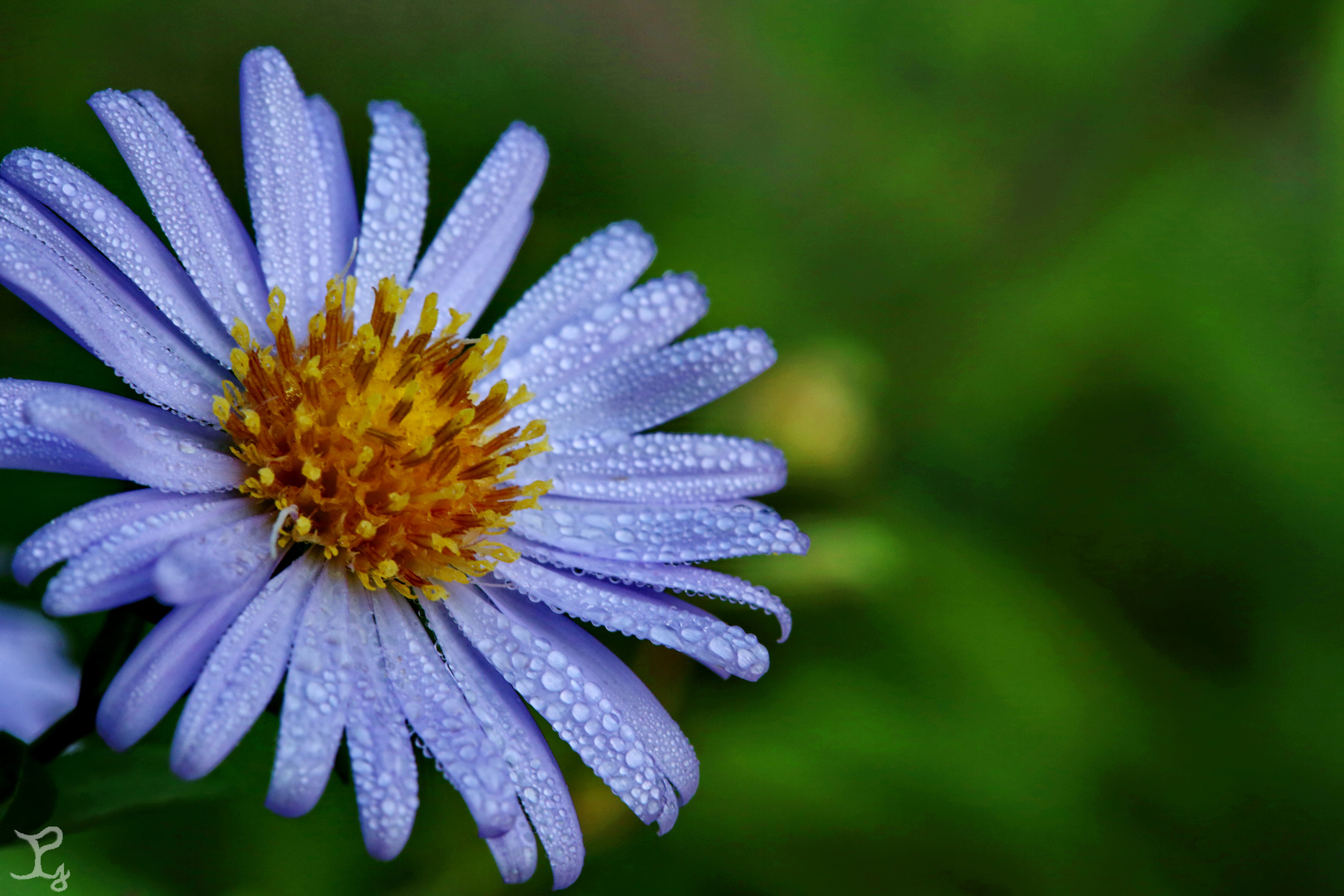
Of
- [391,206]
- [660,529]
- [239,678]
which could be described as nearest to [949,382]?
[660,529]

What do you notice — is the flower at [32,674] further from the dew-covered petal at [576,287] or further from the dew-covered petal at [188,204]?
the dew-covered petal at [576,287]

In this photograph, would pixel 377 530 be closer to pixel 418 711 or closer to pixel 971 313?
pixel 418 711

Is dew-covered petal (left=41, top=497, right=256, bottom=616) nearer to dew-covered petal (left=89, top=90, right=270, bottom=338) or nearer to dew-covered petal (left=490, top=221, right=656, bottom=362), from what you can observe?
dew-covered petal (left=89, top=90, right=270, bottom=338)

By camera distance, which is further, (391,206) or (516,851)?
(391,206)

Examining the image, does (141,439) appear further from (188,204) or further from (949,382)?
(949,382)

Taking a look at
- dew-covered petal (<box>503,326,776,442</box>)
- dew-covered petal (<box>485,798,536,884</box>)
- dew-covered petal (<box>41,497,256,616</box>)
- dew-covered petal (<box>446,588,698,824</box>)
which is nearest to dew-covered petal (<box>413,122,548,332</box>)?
dew-covered petal (<box>503,326,776,442</box>)
